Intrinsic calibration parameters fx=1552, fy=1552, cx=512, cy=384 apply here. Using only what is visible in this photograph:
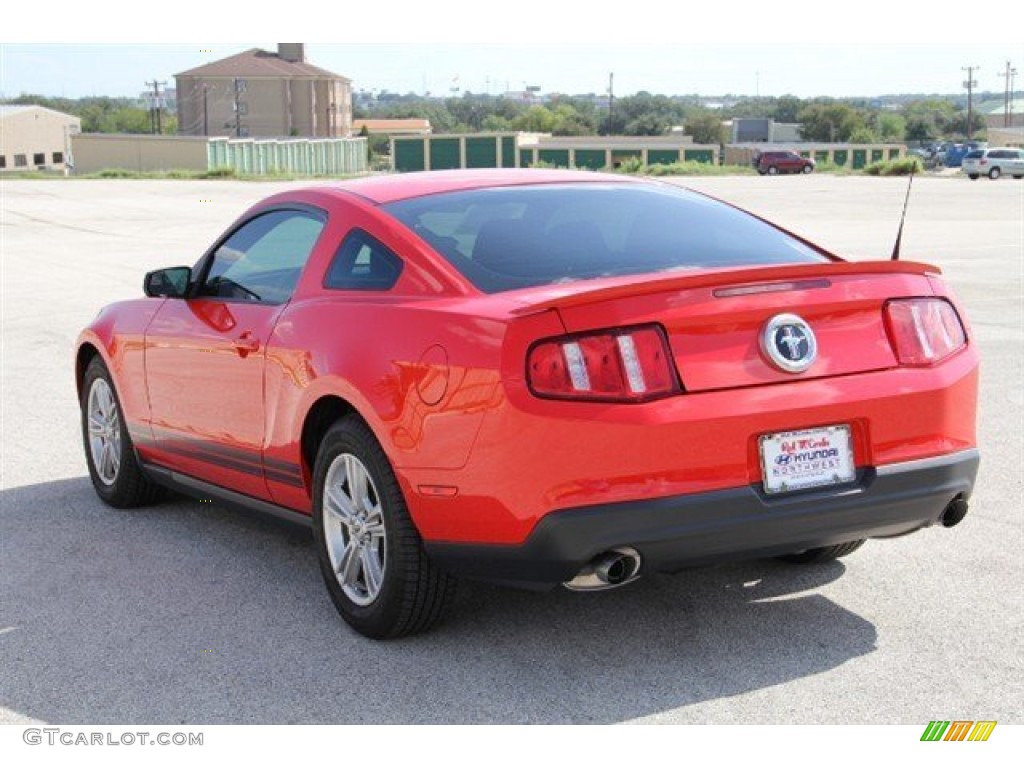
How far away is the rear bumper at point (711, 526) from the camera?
14.7ft

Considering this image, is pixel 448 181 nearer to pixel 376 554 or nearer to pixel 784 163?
pixel 376 554

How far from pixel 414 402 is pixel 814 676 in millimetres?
1483

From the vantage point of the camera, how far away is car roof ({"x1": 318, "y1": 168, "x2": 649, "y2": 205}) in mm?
5738

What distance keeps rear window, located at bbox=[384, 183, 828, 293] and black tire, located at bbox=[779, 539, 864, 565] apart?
3.60 feet

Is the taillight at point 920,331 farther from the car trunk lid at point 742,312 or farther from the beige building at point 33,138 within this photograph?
the beige building at point 33,138

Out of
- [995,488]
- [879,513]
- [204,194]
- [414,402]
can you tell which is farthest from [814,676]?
[204,194]

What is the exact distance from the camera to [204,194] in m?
46.6

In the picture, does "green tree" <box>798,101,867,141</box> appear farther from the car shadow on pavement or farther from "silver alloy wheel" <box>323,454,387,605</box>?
"silver alloy wheel" <box>323,454,387,605</box>

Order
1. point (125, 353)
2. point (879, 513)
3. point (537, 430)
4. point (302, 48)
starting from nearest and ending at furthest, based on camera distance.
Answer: point (537, 430) → point (879, 513) → point (125, 353) → point (302, 48)

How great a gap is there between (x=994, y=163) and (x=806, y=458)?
223 ft

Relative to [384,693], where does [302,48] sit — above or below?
above

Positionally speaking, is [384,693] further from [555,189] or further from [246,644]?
[555,189]

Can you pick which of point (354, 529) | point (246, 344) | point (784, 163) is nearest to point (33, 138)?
point (784, 163)

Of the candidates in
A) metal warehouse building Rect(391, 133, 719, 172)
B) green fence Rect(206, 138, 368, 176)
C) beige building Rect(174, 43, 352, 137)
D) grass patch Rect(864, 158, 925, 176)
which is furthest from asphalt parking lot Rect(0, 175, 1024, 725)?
beige building Rect(174, 43, 352, 137)
